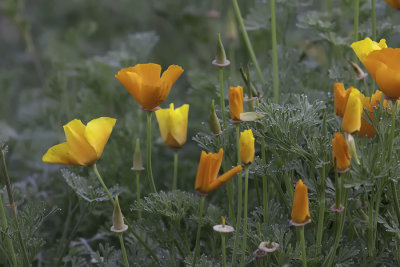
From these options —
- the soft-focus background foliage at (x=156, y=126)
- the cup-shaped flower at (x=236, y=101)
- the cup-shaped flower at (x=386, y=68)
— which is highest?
the cup-shaped flower at (x=386, y=68)

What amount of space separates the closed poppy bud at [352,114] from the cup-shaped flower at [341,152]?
2cm

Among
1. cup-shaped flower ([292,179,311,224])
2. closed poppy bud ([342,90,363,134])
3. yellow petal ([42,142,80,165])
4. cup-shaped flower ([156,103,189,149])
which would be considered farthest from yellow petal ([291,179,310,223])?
yellow petal ([42,142,80,165])

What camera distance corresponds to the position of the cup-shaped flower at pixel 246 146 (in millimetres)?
781

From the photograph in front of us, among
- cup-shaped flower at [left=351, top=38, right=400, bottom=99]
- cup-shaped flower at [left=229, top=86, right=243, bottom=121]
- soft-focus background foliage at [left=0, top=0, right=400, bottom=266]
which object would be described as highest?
cup-shaped flower at [left=351, top=38, right=400, bottom=99]

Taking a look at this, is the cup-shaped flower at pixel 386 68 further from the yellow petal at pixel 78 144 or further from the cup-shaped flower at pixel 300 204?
the yellow petal at pixel 78 144

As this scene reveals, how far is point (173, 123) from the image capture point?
90 cm

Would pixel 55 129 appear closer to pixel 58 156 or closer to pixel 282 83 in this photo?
pixel 282 83

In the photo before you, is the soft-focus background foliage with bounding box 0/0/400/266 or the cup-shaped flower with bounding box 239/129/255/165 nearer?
the cup-shaped flower with bounding box 239/129/255/165

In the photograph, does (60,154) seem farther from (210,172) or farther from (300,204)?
(300,204)

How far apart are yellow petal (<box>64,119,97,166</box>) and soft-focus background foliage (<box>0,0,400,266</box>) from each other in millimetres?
139

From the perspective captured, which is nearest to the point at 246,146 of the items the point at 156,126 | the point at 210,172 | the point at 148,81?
the point at 210,172

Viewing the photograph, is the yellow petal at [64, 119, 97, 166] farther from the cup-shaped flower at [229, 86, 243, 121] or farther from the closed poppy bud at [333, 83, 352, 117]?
the closed poppy bud at [333, 83, 352, 117]

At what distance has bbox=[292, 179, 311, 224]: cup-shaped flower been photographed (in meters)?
0.74

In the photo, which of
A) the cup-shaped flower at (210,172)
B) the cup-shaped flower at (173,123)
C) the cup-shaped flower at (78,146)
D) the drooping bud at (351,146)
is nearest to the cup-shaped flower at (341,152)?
the drooping bud at (351,146)
